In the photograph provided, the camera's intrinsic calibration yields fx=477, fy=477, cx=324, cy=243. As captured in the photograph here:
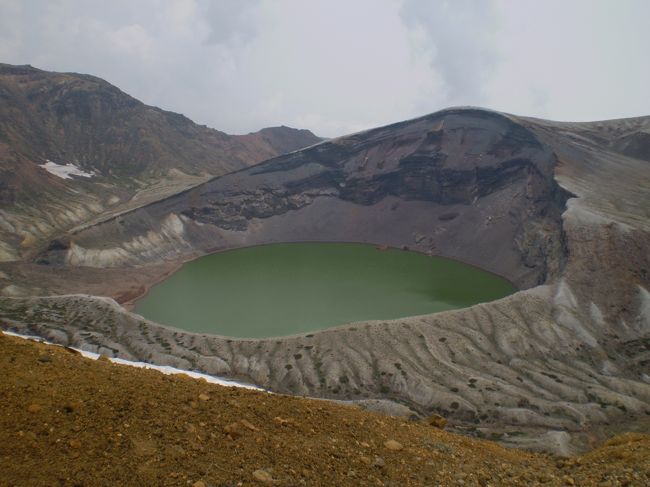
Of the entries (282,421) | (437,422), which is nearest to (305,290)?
(437,422)

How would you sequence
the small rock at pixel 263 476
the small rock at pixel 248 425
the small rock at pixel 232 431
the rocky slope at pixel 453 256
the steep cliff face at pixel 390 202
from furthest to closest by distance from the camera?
1. the steep cliff face at pixel 390 202
2. the rocky slope at pixel 453 256
3. the small rock at pixel 248 425
4. the small rock at pixel 232 431
5. the small rock at pixel 263 476

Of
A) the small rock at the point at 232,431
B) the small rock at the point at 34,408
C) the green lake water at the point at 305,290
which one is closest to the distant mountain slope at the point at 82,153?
the green lake water at the point at 305,290

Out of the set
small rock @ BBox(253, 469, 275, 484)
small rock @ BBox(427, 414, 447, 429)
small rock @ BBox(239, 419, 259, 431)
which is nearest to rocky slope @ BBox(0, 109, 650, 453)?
small rock @ BBox(427, 414, 447, 429)

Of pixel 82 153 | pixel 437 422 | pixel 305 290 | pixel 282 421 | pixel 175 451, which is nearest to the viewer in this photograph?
pixel 175 451

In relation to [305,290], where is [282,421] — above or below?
above

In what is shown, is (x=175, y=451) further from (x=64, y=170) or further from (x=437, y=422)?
(x=64, y=170)

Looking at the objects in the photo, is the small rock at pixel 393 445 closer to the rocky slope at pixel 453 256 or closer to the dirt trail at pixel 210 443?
the dirt trail at pixel 210 443

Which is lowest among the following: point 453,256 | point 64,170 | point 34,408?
point 453,256
